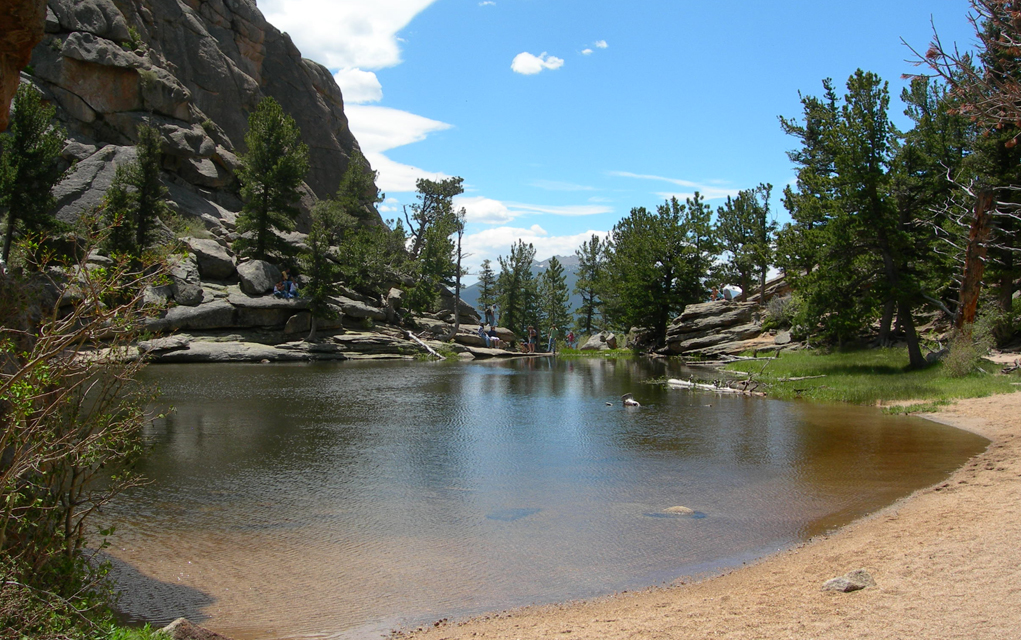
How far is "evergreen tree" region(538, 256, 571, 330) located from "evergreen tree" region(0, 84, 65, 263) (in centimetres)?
5772

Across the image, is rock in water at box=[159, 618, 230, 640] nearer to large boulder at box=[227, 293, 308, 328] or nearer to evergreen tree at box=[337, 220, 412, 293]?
large boulder at box=[227, 293, 308, 328]

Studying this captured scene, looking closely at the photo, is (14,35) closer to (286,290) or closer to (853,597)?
(853,597)

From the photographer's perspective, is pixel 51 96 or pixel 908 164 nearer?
pixel 908 164

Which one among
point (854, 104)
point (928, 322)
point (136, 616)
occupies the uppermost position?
point (854, 104)

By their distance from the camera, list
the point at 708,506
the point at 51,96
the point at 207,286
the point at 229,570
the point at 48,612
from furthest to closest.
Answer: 1. the point at 51,96
2. the point at 207,286
3. the point at 708,506
4. the point at 229,570
5. the point at 48,612

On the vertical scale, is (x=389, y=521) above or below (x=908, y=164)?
below

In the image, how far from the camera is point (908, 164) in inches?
1097

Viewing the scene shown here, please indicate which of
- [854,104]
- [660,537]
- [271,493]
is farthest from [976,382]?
[271,493]

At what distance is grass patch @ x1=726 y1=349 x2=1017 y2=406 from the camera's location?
819 inches

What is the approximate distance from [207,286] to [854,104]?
39.0m

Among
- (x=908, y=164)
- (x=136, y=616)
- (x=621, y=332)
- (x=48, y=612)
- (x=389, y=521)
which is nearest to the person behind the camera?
(x=48, y=612)

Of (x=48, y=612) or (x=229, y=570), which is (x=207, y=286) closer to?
(x=229, y=570)

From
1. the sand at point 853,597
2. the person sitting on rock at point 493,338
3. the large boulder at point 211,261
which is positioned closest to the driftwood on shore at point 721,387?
the sand at point 853,597

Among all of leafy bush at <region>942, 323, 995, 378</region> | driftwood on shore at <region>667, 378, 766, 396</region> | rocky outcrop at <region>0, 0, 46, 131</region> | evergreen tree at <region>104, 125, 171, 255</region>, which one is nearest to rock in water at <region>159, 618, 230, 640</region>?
rocky outcrop at <region>0, 0, 46, 131</region>
